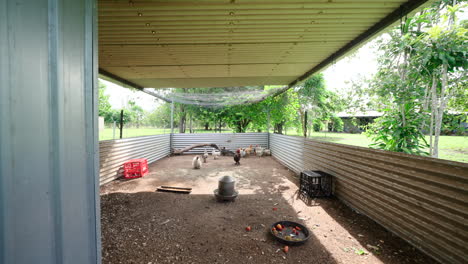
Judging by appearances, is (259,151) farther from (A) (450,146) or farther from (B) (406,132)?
(A) (450,146)

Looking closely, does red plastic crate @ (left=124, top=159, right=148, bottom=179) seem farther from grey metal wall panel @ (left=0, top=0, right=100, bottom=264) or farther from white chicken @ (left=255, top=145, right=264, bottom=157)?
white chicken @ (left=255, top=145, right=264, bottom=157)

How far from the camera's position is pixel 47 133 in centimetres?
114

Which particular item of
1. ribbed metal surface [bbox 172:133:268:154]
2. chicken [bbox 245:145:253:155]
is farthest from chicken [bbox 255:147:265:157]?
ribbed metal surface [bbox 172:133:268:154]

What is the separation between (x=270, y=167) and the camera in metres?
7.84

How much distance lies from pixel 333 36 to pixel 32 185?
5083 mm

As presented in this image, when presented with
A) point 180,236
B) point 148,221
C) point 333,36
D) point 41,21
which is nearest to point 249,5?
point 333,36

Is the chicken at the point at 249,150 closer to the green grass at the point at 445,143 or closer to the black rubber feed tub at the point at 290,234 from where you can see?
the green grass at the point at 445,143

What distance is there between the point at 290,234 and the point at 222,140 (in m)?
8.65

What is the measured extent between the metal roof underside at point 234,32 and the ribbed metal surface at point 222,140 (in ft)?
18.0

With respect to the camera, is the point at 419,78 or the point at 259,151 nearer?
the point at 419,78

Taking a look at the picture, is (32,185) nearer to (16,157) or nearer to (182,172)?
(16,157)

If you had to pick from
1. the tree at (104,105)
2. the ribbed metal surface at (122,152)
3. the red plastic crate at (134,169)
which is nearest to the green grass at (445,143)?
the ribbed metal surface at (122,152)

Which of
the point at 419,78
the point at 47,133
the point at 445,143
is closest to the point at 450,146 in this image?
the point at 445,143

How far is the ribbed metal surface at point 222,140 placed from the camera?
1127cm
